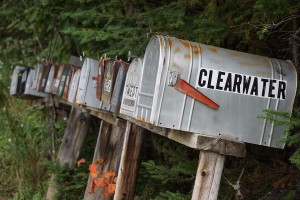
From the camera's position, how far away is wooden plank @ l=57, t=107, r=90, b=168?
19.6 ft

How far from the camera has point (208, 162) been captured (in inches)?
Result: 118

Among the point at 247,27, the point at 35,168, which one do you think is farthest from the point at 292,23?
the point at 35,168

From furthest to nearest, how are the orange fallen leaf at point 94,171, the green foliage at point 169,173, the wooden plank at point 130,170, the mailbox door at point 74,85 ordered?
the mailbox door at point 74,85
the orange fallen leaf at point 94,171
the wooden plank at point 130,170
the green foliage at point 169,173

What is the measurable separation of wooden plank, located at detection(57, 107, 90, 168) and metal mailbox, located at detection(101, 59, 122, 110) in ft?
5.50

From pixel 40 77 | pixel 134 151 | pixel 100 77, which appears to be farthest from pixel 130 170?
pixel 40 77

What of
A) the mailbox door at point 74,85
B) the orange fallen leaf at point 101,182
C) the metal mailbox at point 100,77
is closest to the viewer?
the metal mailbox at point 100,77

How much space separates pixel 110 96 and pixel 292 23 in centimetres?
149

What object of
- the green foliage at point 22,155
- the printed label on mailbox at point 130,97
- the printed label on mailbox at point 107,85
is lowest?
the green foliage at point 22,155

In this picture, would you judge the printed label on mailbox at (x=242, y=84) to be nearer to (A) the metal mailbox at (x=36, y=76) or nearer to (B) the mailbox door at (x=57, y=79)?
(B) the mailbox door at (x=57, y=79)

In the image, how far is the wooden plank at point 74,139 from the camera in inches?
235

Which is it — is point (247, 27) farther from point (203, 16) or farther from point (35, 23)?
point (35, 23)

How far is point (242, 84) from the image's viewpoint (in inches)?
118

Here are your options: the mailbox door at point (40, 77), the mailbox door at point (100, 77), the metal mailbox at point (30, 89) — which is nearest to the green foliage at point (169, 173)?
the mailbox door at point (100, 77)

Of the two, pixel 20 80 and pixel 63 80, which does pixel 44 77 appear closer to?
pixel 63 80
